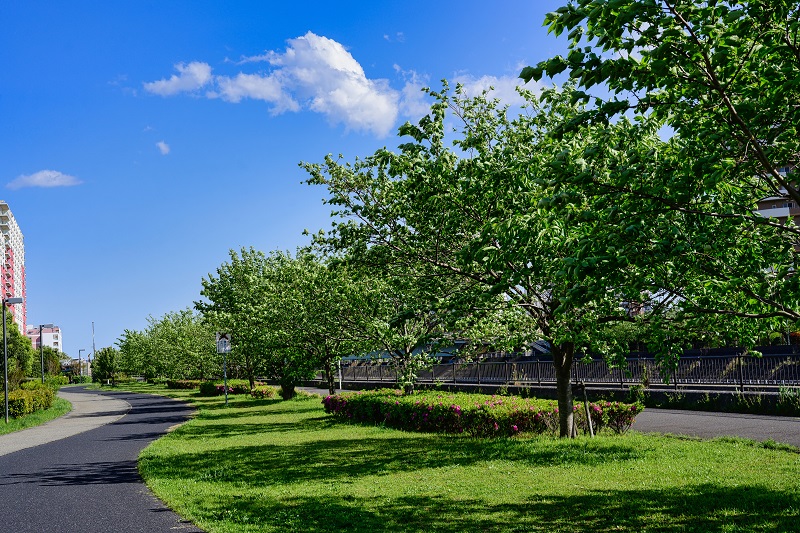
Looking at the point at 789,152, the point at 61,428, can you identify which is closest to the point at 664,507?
the point at 789,152

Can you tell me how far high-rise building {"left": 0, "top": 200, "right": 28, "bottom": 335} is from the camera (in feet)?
381

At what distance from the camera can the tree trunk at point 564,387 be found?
13.2 metres

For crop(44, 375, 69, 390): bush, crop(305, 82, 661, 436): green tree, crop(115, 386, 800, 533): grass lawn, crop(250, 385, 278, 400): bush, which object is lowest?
crop(44, 375, 69, 390): bush

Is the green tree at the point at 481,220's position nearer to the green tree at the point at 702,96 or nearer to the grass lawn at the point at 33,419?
the green tree at the point at 702,96

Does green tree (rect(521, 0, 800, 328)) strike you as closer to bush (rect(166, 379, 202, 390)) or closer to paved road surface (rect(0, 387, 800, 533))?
paved road surface (rect(0, 387, 800, 533))

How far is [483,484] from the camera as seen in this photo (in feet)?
30.9

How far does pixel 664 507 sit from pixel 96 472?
1033 cm

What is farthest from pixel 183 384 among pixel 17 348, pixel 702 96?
pixel 702 96

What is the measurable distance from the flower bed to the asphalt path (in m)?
6.88

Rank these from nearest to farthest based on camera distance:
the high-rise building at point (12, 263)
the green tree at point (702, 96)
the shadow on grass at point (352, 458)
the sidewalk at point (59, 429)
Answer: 1. the green tree at point (702, 96)
2. the shadow on grass at point (352, 458)
3. the sidewalk at point (59, 429)
4. the high-rise building at point (12, 263)

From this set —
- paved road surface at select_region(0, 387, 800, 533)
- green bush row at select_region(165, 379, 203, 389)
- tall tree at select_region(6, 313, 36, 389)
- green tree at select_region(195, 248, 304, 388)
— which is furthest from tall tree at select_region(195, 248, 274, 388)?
tall tree at select_region(6, 313, 36, 389)

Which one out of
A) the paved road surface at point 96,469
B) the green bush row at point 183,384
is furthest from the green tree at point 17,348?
the paved road surface at point 96,469

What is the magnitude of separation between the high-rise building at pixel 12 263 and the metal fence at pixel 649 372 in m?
104

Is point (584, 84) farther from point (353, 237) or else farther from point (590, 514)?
point (353, 237)
